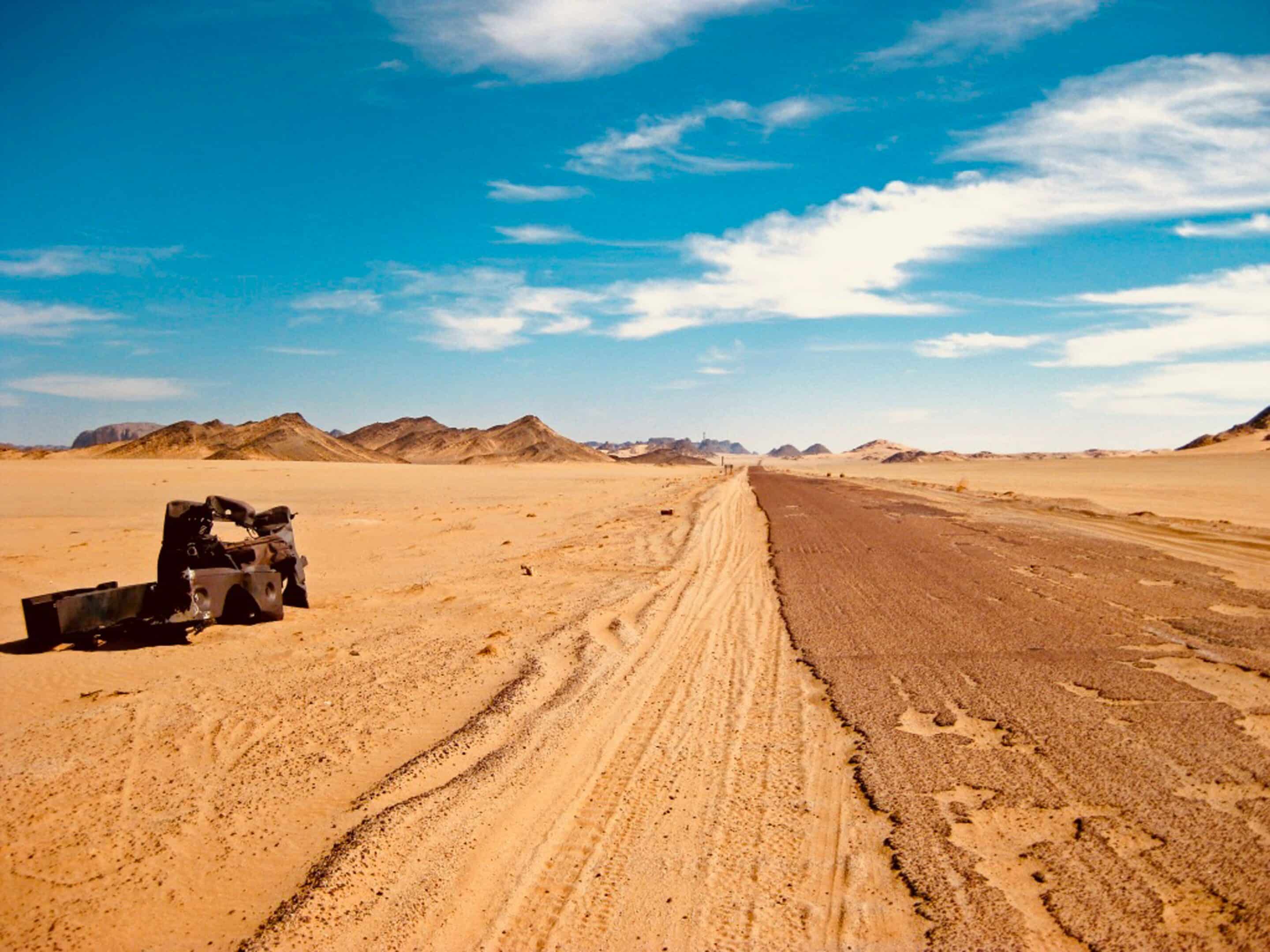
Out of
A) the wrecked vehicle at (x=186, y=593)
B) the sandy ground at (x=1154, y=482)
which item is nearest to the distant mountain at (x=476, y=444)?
the sandy ground at (x=1154, y=482)

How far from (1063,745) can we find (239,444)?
95284 millimetres

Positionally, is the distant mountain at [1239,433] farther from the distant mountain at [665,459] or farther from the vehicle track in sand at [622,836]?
the vehicle track in sand at [622,836]

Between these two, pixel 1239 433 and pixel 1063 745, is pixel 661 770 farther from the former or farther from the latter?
pixel 1239 433

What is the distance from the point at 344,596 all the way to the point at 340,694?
469cm

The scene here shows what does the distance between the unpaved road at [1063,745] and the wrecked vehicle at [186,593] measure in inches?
248

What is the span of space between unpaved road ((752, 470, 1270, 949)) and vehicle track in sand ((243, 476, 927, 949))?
35 cm

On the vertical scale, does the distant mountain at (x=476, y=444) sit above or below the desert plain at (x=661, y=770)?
above

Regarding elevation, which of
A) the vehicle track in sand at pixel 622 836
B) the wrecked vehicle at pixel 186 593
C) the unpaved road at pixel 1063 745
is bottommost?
the vehicle track in sand at pixel 622 836

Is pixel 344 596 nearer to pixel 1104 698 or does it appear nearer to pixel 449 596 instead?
pixel 449 596

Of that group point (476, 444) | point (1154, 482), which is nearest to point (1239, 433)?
point (1154, 482)

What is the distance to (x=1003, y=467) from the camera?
318 ft

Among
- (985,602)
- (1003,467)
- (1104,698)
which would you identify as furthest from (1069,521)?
(1003,467)

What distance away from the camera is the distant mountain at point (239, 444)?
82.4 m

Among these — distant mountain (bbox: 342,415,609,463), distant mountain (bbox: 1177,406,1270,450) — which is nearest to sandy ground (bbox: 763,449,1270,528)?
distant mountain (bbox: 1177,406,1270,450)
